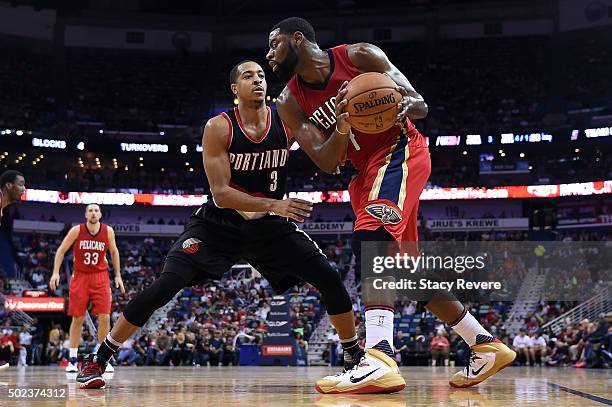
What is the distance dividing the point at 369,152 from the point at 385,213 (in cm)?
54

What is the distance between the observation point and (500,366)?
15.7 feet

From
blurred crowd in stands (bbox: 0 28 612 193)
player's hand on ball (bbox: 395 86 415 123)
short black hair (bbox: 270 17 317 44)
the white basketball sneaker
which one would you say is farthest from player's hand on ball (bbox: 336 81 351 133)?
blurred crowd in stands (bbox: 0 28 612 193)

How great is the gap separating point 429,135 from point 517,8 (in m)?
8.58

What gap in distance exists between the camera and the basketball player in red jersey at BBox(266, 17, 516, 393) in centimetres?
419

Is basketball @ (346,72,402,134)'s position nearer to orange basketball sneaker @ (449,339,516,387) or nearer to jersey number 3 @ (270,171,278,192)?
jersey number 3 @ (270,171,278,192)

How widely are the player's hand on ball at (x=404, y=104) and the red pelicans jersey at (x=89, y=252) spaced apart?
5786 mm

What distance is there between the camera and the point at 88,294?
9.03m

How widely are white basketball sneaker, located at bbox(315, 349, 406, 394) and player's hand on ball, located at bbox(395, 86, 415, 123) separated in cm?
131

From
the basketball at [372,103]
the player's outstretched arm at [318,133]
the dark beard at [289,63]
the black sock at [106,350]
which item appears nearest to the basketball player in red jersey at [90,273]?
the black sock at [106,350]

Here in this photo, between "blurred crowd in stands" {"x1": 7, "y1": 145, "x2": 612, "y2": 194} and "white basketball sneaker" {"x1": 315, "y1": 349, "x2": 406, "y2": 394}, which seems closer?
"white basketball sneaker" {"x1": 315, "y1": 349, "x2": 406, "y2": 394}

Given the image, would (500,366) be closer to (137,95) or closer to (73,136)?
(73,136)

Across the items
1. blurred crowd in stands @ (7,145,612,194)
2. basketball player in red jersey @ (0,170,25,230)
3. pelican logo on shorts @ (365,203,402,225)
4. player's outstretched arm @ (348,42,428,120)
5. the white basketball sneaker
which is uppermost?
blurred crowd in stands @ (7,145,612,194)

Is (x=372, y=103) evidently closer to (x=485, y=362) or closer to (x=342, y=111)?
(x=342, y=111)

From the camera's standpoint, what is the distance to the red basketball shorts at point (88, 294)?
8.95 m
